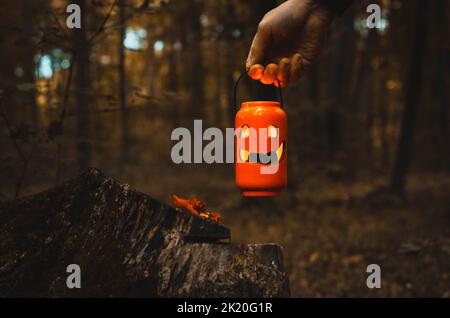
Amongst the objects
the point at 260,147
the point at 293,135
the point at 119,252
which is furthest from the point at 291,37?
the point at 293,135

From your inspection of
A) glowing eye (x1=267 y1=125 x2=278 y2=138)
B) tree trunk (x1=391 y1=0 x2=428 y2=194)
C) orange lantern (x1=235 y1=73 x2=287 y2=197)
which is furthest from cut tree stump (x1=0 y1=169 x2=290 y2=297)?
tree trunk (x1=391 y1=0 x2=428 y2=194)

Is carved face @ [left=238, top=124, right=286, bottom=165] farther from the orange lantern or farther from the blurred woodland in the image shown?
the blurred woodland

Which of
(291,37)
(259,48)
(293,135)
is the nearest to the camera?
(259,48)

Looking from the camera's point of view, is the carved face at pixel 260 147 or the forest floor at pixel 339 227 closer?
the carved face at pixel 260 147

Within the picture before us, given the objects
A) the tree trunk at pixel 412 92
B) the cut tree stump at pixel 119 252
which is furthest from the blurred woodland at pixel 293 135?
the cut tree stump at pixel 119 252

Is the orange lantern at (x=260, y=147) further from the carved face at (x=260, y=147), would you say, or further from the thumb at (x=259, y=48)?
the thumb at (x=259, y=48)

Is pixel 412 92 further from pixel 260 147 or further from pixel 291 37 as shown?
pixel 260 147

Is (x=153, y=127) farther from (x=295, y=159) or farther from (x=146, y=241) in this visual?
(x=146, y=241)
